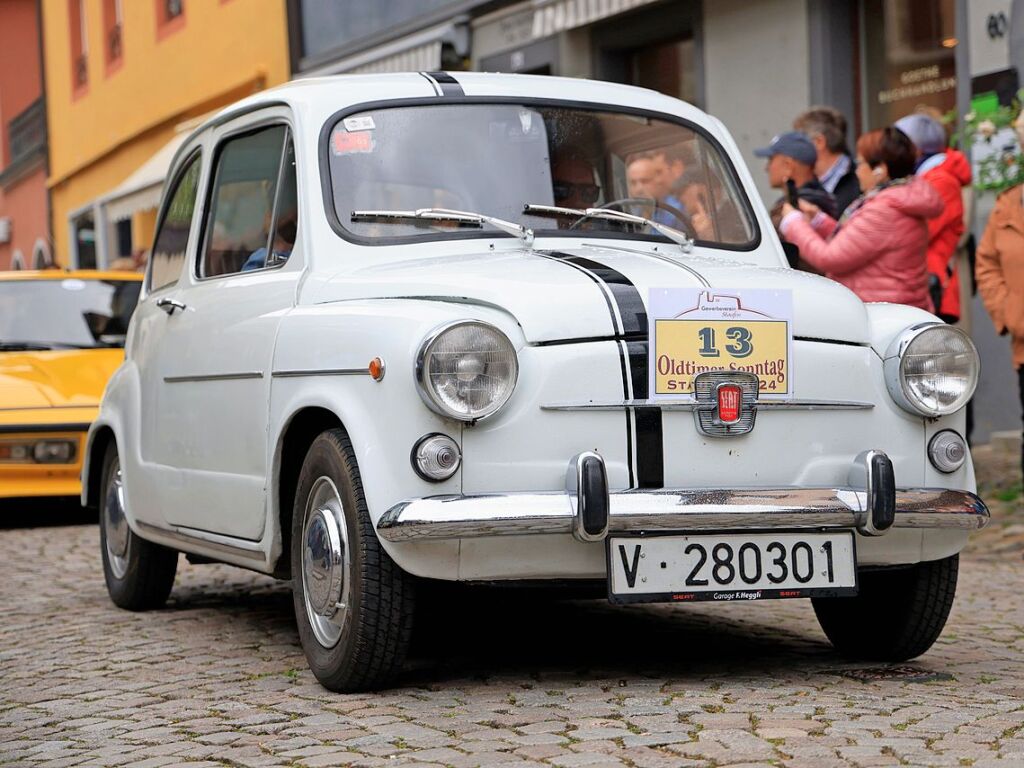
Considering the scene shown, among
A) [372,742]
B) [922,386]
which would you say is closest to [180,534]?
[372,742]

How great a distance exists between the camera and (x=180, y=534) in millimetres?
6109

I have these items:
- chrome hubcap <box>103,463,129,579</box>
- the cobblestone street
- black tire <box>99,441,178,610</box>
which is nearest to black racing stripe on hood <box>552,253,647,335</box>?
the cobblestone street

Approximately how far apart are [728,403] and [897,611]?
946 mm

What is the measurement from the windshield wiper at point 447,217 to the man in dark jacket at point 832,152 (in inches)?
158

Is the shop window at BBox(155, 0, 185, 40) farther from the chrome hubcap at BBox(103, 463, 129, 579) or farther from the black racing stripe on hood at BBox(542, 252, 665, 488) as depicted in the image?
the black racing stripe on hood at BBox(542, 252, 665, 488)

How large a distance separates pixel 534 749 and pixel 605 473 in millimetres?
739

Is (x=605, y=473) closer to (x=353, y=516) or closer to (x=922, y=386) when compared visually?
(x=353, y=516)

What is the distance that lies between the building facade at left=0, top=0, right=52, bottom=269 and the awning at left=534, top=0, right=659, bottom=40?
20406 mm

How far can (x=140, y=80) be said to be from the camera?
27.6 metres

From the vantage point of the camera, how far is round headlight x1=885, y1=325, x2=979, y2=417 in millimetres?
4844

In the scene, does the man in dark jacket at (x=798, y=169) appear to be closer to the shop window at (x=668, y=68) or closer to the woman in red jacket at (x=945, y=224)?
the woman in red jacket at (x=945, y=224)

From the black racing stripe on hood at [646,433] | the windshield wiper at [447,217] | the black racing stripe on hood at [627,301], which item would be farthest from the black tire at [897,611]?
the windshield wiper at [447,217]

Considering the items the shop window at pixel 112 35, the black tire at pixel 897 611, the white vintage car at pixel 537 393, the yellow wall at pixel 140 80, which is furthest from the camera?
the shop window at pixel 112 35

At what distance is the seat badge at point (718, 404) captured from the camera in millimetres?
4680
